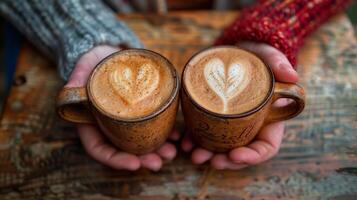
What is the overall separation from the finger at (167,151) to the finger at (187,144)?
0.02m

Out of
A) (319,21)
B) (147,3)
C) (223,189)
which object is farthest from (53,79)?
(319,21)

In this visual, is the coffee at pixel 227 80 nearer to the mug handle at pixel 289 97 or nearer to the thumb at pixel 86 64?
the mug handle at pixel 289 97

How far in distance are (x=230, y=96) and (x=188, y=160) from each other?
0.17 meters

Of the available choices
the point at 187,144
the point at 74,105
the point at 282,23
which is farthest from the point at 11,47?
the point at 282,23

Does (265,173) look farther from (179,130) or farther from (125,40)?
(125,40)

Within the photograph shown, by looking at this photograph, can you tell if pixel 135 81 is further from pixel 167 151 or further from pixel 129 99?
pixel 167 151

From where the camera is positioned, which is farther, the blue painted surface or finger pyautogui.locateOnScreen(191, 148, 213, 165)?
the blue painted surface

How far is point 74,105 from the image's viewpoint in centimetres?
64

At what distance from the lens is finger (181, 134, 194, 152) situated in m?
0.72

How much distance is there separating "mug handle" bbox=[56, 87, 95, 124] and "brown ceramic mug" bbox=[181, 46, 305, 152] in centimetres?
15

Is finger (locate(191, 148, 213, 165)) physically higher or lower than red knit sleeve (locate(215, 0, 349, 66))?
lower

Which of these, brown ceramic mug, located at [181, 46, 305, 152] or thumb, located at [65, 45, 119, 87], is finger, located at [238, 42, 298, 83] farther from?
thumb, located at [65, 45, 119, 87]

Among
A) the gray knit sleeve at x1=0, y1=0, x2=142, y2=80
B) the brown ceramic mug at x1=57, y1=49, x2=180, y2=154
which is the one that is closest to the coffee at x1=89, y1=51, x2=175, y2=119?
the brown ceramic mug at x1=57, y1=49, x2=180, y2=154

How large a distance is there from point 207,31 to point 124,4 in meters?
0.21
